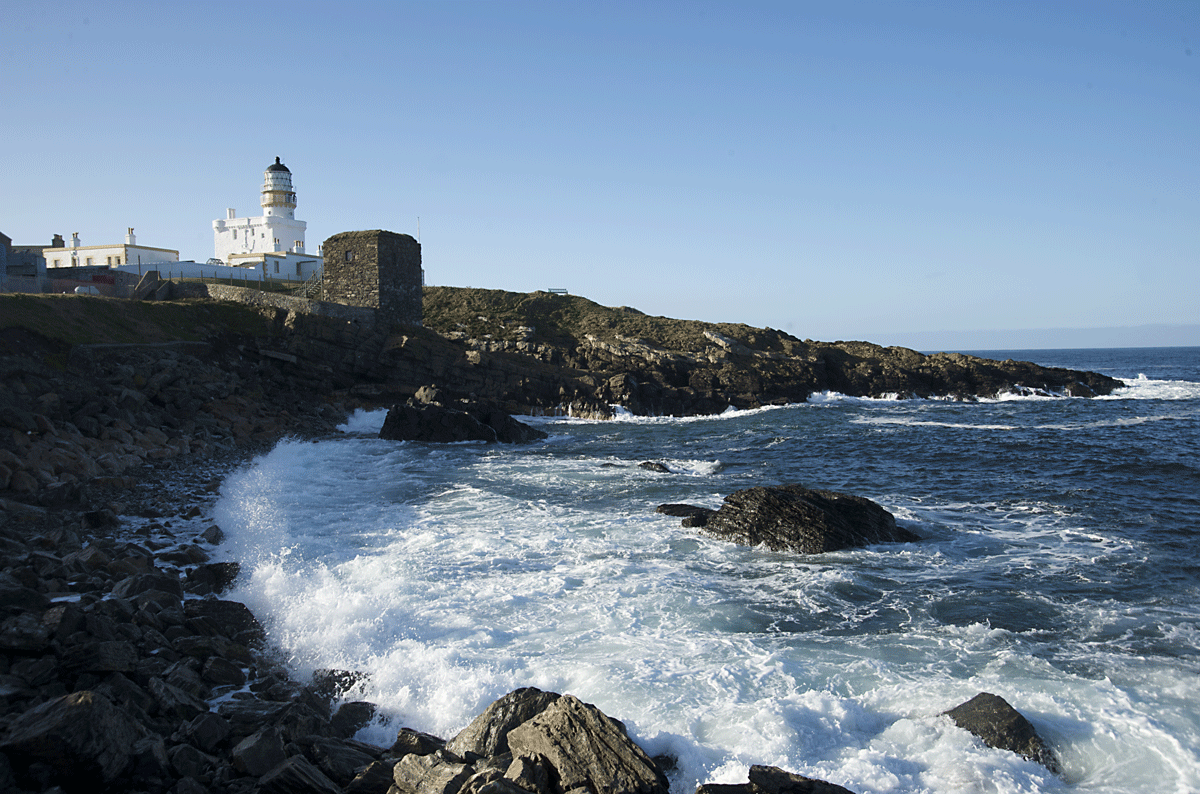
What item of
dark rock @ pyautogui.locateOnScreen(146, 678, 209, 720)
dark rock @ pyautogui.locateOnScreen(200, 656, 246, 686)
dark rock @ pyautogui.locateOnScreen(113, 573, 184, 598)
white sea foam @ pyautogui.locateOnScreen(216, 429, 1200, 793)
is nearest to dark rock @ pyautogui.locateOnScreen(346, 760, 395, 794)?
white sea foam @ pyautogui.locateOnScreen(216, 429, 1200, 793)

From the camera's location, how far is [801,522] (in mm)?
13023

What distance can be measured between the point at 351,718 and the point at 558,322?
4559 centimetres

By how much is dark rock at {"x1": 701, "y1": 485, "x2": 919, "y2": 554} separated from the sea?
1.33ft

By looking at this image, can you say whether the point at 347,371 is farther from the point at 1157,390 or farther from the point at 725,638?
the point at 1157,390

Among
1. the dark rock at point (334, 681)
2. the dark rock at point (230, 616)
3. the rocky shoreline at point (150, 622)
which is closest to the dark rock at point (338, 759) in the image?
the rocky shoreline at point (150, 622)

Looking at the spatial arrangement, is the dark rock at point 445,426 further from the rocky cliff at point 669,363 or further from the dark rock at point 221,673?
the dark rock at point 221,673

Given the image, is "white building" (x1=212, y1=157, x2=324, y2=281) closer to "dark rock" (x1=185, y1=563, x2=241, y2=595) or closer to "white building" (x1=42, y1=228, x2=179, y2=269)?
"white building" (x1=42, y1=228, x2=179, y2=269)

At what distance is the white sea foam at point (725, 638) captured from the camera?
6355 mm

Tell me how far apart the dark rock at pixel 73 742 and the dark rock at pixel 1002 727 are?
7.11 m

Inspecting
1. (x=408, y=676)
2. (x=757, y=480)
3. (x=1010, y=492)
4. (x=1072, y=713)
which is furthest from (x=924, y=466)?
(x=408, y=676)

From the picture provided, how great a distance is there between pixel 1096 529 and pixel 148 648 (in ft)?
53.2

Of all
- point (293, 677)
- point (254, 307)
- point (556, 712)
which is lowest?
point (293, 677)

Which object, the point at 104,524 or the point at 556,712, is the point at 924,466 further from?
→ the point at 104,524

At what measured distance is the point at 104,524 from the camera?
39.1ft
